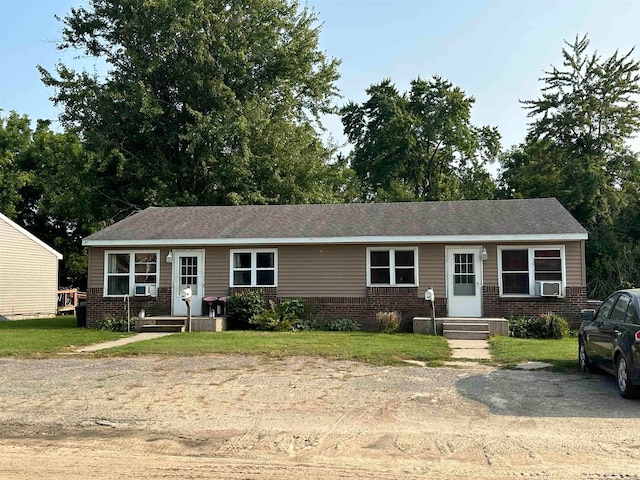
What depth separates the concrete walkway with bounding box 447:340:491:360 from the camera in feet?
40.2

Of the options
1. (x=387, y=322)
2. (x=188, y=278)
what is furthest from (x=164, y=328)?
(x=387, y=322)

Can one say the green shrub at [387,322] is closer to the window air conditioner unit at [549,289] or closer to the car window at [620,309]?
the window air conditioner unit at [549,289]

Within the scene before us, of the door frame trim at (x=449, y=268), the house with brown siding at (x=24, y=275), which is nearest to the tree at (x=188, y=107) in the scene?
the house with brown siding at (x=24, y=275)

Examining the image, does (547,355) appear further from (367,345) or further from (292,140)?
(292,140)

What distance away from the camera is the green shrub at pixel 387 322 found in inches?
677

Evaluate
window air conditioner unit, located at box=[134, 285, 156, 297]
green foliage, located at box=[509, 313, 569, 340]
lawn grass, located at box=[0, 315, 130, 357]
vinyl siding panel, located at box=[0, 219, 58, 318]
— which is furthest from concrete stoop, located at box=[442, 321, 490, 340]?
vinyl siding panel, located at box=[0, 219, 58, 318]

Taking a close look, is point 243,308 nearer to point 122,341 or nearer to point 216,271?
point 216,271

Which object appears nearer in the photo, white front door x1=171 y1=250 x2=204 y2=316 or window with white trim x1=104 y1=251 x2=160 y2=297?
white front door x1=171 y1=250 x2=204 y2=316

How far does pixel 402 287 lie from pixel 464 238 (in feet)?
7.68

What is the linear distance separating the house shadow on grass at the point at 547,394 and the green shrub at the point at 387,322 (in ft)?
22.7

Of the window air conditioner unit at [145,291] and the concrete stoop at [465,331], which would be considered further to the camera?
the window air conditioner unit at [145,291]

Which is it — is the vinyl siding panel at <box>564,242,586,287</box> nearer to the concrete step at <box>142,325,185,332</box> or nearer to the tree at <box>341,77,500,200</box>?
the concrete step at <box>142,325,185,332</box>

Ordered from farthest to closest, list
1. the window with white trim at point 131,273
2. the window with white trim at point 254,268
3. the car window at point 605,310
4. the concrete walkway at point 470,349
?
the window with white trim at point 131,273, the window with white trim at point 254,268, the concrete walkway at point 470,349, the car window at point 605,310

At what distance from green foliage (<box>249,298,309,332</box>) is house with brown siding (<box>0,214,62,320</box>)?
1435 cm
